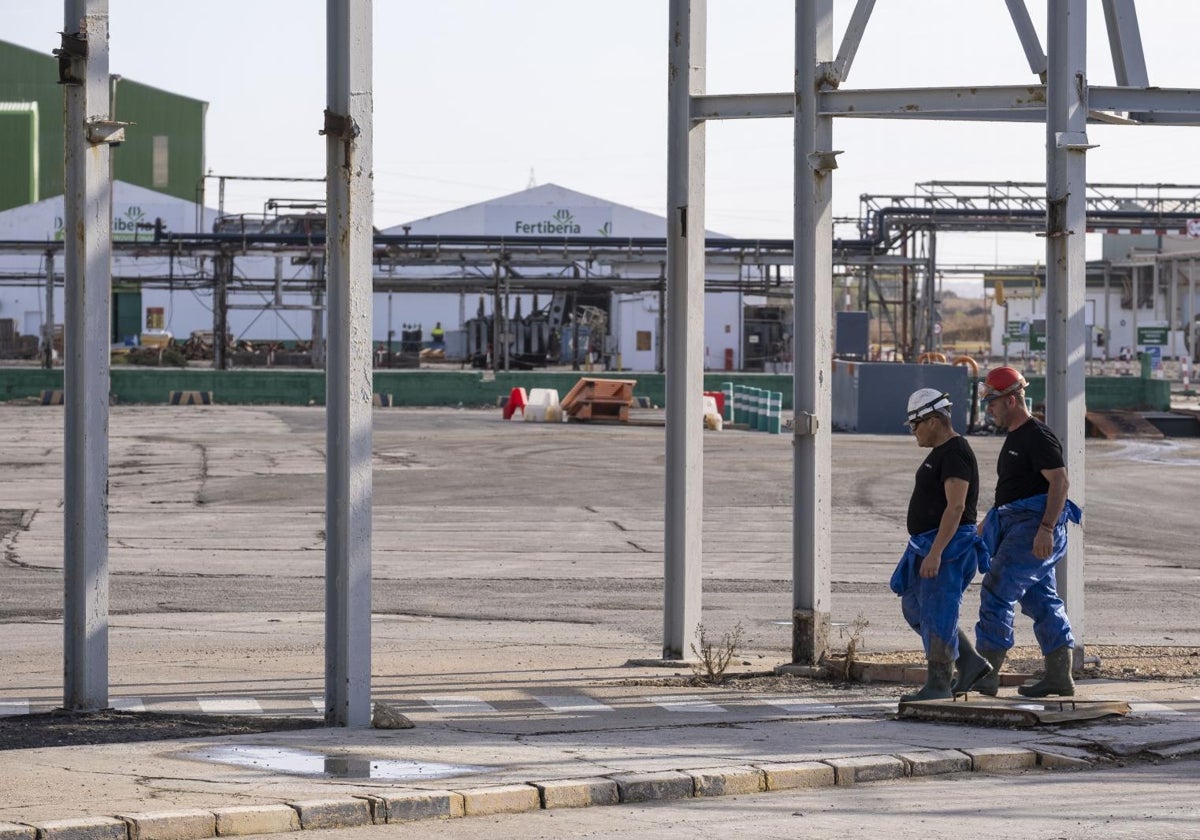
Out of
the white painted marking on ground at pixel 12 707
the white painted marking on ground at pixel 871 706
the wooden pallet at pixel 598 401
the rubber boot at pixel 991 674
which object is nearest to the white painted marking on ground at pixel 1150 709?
the rubber boot at pixel 991 674

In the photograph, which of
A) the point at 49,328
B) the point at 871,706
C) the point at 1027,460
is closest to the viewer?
the point at 1027,460

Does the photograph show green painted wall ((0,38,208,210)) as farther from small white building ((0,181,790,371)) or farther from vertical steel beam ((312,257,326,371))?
vertical steel beam ((312,257,326,371))

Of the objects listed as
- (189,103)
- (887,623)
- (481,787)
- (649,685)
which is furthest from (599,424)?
(189,103)

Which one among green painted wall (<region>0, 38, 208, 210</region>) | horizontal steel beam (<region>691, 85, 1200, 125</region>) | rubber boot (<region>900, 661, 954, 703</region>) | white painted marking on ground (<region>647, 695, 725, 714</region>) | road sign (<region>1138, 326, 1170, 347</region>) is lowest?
white painted marking on ground (<region>647, 695, 725, 714</region>)

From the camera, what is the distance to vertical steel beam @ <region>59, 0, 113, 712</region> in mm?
9070

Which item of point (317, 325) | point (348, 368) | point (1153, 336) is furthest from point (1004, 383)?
point (317, 325)

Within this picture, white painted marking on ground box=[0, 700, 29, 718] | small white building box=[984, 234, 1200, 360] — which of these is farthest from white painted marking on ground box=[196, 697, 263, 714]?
small white building box=[984, 234, 1200, 360]

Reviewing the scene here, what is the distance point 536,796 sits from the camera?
23.6ft

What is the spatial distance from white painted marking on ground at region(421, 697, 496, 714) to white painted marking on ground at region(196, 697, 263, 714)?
100cm

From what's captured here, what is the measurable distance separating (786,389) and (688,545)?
4204 centimetres

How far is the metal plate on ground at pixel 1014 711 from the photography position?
30.0 feet

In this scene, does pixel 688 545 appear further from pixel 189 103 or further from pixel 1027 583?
pixel 189 103

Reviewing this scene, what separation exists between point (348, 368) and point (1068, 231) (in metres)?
5.01

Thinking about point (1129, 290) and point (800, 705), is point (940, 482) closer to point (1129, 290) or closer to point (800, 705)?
point (800, 705)
